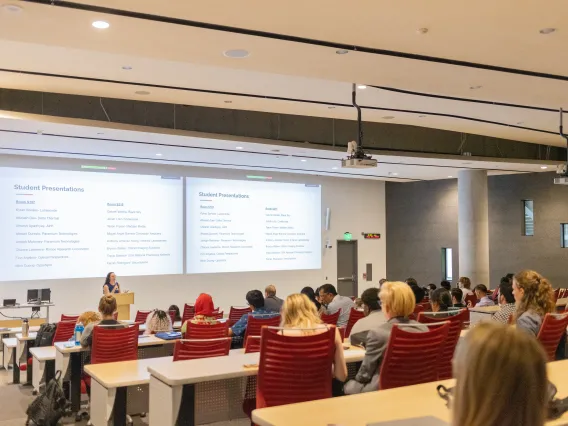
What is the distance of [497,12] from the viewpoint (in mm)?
4480

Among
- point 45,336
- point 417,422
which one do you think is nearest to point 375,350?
point 417,422

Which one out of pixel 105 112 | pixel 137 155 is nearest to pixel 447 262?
pixel 137 155

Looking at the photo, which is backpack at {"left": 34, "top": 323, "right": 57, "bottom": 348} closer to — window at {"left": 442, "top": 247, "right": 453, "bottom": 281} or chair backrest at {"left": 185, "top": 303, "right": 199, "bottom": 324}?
chair backrest at {"left": 185, "top": 303, "right": 199, "bottom": 324}

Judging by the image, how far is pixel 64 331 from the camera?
275 inches

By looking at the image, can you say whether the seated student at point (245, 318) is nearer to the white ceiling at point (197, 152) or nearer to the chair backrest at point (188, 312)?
the chair backrest at point (188, 312)

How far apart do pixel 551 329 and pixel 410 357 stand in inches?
58.5

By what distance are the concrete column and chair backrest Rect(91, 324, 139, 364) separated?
9.92 meters

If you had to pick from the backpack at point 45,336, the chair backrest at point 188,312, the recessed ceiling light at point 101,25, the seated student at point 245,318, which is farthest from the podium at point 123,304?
the recessed ceiling light at point 101,25

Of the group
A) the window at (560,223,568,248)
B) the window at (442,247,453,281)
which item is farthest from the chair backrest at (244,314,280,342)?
the window at (442,247,453,281)

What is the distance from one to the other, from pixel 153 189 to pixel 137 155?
1.42 meters

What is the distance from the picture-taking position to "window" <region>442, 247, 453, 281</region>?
16328mm

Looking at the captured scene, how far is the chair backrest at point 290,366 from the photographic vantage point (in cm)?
340

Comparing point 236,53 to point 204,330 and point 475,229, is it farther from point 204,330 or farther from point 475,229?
point 475,229

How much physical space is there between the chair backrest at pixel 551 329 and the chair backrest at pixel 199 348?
2.33 metres
